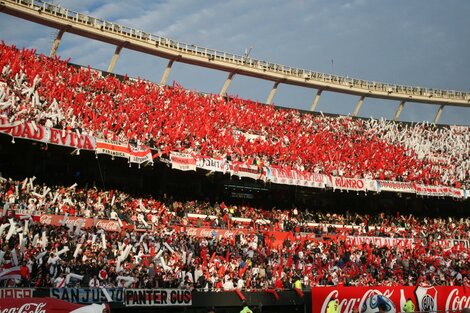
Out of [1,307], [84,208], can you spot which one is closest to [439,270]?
[84,208]

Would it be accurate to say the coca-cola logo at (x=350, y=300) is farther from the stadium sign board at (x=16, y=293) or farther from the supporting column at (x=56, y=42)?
the supporting column at (x=56, y=42)

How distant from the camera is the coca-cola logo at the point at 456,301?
2444cm

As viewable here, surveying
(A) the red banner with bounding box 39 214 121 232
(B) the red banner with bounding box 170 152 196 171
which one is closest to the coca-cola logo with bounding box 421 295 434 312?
(B) the red banner with bounding box 170 152 196 171

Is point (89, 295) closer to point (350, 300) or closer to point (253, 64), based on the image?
point (350, 300)

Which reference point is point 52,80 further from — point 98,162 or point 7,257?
point 7,257

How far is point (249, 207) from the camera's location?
34844 millimetres

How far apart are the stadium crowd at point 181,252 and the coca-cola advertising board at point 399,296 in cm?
203

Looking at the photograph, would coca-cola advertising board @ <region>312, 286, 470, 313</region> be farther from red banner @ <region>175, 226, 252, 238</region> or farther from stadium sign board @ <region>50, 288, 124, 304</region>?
red banner @ <region>175, 226, 252, 238</region>

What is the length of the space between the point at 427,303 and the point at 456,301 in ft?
6.42

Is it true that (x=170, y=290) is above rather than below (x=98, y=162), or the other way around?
below

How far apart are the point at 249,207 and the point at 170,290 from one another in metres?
16.6

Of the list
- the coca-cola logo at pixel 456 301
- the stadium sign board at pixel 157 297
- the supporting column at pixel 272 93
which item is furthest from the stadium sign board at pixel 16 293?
the supporting column at pixel 272 93

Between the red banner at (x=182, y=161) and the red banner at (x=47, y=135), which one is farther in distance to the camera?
the red banner at (x=182, y=161)

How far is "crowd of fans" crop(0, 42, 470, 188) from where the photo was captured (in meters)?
27.8
